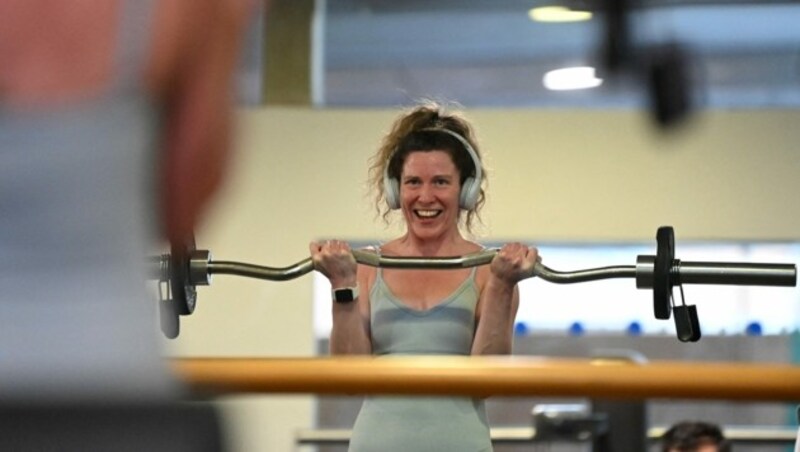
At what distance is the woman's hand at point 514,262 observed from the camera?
2.21 m

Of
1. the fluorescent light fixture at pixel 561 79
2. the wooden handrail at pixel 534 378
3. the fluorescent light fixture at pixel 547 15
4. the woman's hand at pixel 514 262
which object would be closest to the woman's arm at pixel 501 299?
the woman's hand at pixel 514 262

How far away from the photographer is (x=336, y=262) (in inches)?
88.5

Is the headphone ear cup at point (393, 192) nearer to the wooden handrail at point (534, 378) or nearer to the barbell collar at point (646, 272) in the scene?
the barbell collar at point (646, 272)

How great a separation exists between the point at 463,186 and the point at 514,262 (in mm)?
258

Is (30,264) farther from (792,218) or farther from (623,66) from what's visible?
(792,218)

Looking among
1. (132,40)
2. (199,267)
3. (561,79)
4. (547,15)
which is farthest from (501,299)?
(561,79)

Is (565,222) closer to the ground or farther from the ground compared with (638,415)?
farther from the ground

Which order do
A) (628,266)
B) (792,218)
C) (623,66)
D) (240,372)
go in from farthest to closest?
(792,218), (628,266), (240,372), (623,66)

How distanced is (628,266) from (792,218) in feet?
12.2

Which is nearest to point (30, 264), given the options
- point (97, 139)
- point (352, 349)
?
point (97, 139)

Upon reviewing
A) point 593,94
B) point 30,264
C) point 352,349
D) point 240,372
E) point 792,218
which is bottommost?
point 30,264

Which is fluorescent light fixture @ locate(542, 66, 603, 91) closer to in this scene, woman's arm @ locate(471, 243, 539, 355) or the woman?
the woman

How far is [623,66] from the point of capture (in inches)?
30.2

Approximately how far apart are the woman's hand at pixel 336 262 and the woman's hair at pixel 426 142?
257 millimetres
